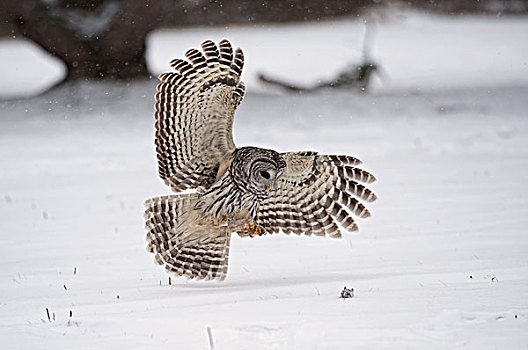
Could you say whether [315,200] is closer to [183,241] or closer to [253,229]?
[253,229]

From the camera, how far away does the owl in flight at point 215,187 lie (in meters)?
5.62

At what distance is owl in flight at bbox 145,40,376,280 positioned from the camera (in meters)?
5.62

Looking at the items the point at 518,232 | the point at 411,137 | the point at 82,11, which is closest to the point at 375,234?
the point at 518,232

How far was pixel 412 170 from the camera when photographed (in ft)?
36.2

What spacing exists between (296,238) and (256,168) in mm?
1980

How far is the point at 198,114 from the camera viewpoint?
5.69m

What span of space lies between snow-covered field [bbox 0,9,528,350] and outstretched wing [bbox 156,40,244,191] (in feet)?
2.58

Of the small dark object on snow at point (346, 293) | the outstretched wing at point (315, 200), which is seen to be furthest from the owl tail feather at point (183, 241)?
the small dark object on snow at point (346, 293)

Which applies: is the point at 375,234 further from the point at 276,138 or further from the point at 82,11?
the point at 82,11

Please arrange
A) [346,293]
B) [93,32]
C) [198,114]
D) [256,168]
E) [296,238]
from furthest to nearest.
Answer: [93,32] < [296,238] < [198,114] < [256,168] < [346,293]

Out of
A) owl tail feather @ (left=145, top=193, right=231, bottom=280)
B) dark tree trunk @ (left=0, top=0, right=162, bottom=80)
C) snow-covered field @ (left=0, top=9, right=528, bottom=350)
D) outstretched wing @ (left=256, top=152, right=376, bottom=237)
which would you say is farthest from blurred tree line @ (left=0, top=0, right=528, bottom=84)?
outstretched wing @ (left=256, top=152, right=376, bottom=237)

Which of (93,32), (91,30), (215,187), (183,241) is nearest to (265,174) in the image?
(215,187)

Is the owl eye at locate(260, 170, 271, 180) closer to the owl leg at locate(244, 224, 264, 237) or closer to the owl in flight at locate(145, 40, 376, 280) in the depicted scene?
the owl in flight at locate(145, 40, 376, 280)

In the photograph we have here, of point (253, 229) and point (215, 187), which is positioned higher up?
Result: point (215, 187)
